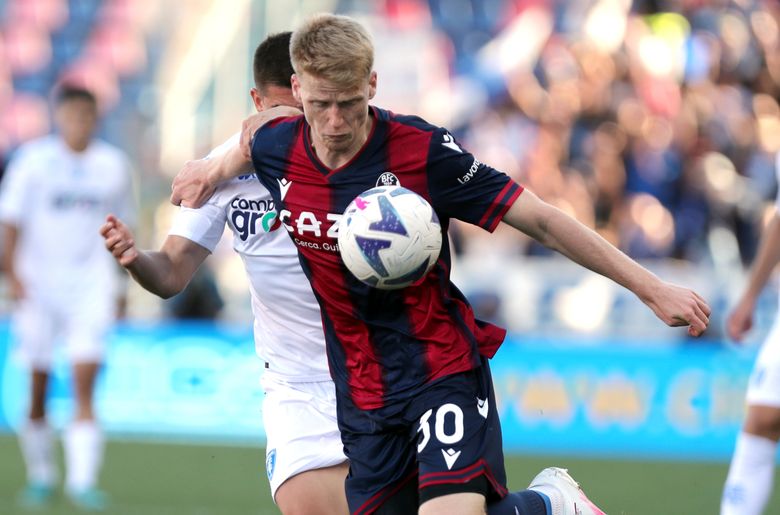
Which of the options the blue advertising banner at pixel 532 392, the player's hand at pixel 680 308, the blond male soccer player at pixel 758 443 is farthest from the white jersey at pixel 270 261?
the blue advertising banner at pixel 532 392

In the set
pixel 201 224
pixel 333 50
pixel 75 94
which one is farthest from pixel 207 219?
pixel 75 94

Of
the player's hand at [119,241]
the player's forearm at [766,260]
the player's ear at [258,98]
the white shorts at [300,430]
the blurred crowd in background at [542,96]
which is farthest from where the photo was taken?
the blurred crowd in background at [542,96]

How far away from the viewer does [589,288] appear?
13203 mm

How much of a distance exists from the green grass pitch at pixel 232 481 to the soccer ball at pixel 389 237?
4479 millimetres

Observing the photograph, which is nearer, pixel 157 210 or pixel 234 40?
pixel 157 210

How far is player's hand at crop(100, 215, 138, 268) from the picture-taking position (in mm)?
4766

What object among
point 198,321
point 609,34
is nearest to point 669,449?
point 198,321

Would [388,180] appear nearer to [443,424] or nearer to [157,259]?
[443,424]

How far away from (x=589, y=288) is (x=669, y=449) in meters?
1.83

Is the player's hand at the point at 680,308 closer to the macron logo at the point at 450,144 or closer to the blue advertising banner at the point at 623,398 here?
the macron logo at the point at 450,144

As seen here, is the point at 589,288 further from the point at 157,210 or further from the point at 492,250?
the point at 157,210

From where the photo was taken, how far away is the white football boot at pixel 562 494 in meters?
5.14

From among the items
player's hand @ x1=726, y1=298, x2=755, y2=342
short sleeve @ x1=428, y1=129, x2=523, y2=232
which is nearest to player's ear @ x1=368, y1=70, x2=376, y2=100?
short sleeve @ x1=428, y1=129, x2=523, y2=232

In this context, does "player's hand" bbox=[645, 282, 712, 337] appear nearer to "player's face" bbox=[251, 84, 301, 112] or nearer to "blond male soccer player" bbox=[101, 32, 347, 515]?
"blond male soccer player" bbox=[101, 32, 347, 515]
